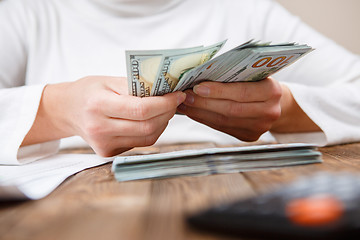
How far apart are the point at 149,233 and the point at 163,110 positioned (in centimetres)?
43

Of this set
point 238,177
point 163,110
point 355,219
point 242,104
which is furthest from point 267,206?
point 242,104

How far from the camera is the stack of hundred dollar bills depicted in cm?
59

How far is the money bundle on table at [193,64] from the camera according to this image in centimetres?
65

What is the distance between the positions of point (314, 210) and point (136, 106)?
0.46 metres

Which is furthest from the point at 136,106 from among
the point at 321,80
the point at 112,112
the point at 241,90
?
the point at 321,80

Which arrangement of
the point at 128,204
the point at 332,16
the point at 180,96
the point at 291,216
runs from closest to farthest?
the point at 291,216, the point at 128,204, the point at 180,96, the point at 332,16

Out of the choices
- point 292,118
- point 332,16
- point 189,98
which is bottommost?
point 292,118

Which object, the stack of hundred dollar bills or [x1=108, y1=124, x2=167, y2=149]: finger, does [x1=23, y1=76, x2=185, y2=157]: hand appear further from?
the stack of hundred dollar bills

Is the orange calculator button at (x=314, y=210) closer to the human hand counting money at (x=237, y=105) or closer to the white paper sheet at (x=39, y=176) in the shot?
the white paper sheet at (x=39, y=176)

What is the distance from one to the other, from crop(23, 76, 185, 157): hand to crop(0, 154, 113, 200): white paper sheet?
0.20 feet

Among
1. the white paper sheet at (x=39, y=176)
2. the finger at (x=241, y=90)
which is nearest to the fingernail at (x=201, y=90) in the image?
the finger at (x=241, y=90)

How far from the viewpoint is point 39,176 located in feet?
2.14

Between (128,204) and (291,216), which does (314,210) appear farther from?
(128,204)

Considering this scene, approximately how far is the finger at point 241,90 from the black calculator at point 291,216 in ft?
1.55
